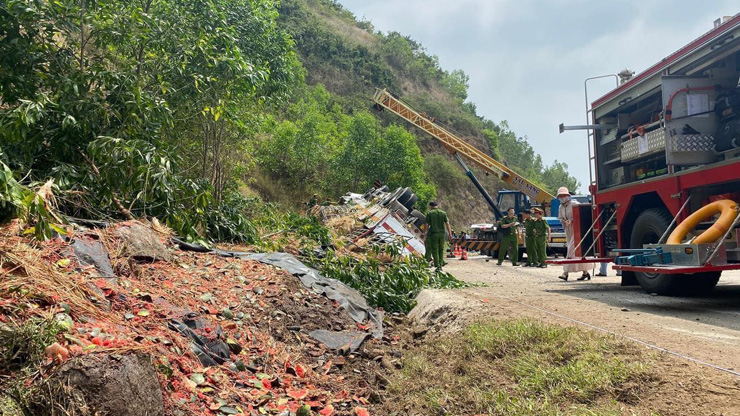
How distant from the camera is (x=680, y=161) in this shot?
6.25 m

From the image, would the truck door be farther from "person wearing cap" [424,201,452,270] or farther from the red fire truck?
"person wearing cap" [424,201,452,270]

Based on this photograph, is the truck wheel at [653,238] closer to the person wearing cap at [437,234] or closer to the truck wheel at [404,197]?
the person wearing cap at [437,234]

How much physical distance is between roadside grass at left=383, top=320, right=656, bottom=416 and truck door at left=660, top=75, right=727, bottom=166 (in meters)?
3.58

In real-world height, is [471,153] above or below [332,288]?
above

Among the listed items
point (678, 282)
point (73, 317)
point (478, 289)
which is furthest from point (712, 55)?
point (73, 317)

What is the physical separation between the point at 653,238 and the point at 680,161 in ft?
4.07

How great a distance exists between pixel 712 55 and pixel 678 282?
2897 mm

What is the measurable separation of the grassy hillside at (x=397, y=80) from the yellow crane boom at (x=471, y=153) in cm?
1058

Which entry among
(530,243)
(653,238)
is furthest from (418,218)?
(653,238)

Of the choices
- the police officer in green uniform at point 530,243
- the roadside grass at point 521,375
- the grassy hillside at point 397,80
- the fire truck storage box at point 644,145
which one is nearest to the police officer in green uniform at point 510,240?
the police officer in green uniform at point 530,243

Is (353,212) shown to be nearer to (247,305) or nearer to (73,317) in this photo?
(247,305)

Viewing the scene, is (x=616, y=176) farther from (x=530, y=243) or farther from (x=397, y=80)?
(x=397, y=80)

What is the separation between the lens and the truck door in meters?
6.22

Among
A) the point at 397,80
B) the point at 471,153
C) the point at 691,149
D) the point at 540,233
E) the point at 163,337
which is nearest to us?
the point at 163,337
